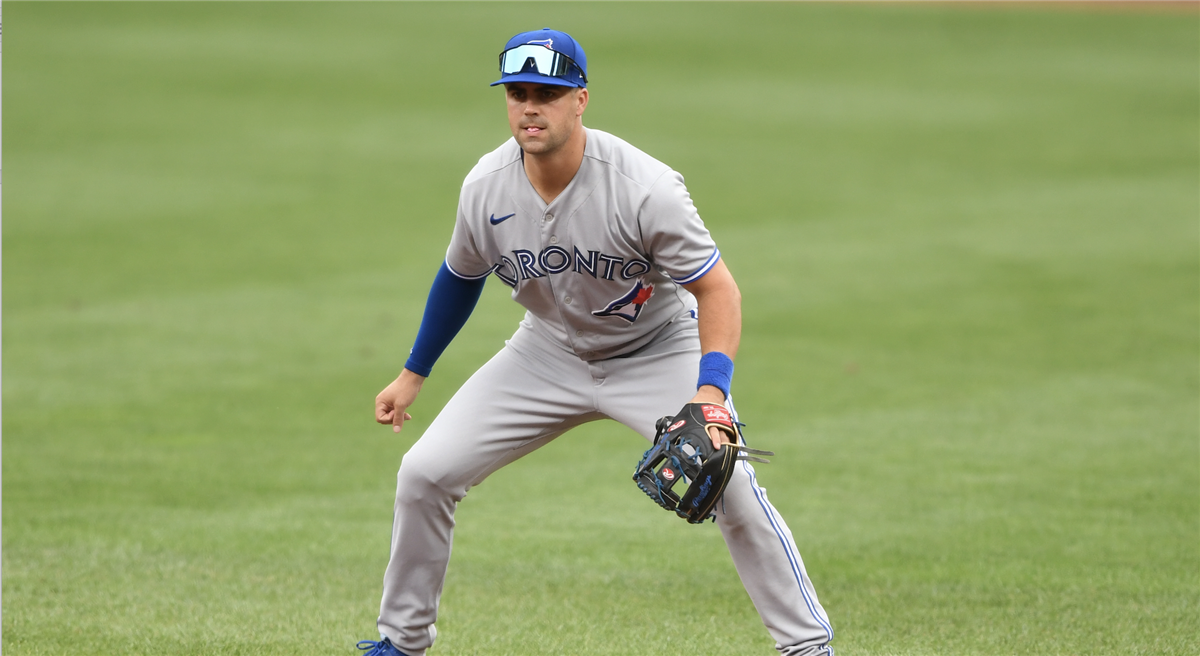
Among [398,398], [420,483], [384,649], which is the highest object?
[398,398]

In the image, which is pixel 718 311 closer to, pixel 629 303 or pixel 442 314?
pixel 629 303

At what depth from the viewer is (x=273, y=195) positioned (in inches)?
668

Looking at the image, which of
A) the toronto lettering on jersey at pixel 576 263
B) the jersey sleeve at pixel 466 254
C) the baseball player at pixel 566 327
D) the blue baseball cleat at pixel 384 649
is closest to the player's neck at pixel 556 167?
the baseball player at pixel 566 327

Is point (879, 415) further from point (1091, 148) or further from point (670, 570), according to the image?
point (1091, 148)

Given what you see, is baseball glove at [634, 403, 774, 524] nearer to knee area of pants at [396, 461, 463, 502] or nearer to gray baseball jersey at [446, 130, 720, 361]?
gray baseball jersey at [446, 130, 720, 361]

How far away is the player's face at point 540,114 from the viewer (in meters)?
4.36

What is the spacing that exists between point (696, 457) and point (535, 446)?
0.94m

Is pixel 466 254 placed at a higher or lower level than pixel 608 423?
higher

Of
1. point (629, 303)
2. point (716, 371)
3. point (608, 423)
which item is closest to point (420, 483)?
point (629, 303)

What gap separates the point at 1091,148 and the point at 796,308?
10148 millimetres

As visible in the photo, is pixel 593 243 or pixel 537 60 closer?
pixel 537 60

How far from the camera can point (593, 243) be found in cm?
451

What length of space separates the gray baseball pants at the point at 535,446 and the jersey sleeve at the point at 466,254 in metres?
0.33

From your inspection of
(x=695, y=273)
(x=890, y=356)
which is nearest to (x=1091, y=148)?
(x=890, y=356)
